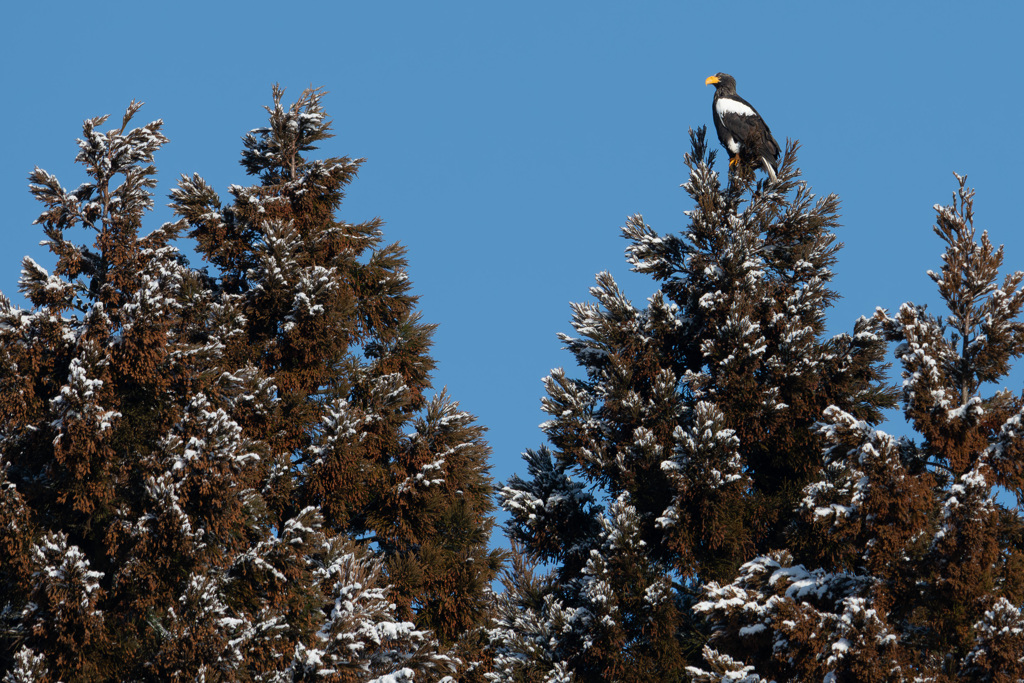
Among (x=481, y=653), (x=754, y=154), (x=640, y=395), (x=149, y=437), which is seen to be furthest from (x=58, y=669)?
(x=754, y=154)

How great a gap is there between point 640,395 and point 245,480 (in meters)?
5.23

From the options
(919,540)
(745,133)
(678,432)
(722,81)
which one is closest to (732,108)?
(745,133)

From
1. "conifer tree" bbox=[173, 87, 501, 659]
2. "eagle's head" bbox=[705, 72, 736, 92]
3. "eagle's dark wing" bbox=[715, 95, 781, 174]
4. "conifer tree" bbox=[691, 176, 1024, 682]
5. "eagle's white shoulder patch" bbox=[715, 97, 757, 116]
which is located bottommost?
"conifer tree" bbox=[691, 176, 1024, 682]

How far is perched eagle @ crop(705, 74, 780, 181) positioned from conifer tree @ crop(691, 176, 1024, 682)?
433cm

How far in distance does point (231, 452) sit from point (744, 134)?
9014 mm

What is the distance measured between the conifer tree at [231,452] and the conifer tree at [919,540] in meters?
4.12

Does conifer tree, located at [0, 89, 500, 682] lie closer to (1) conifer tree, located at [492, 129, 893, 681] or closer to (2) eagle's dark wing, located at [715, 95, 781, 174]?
(1) conifer tree, located at [492, 129, 893, 681]

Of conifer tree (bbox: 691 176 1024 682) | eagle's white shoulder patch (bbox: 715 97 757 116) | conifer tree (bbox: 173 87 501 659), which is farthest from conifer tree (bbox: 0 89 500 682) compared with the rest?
eagle's white shoulder patch (bbox: 715 97 757 116)

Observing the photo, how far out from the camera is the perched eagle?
1880cm

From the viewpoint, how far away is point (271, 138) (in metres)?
19.0

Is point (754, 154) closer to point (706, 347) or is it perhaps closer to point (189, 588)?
point (706, 347)

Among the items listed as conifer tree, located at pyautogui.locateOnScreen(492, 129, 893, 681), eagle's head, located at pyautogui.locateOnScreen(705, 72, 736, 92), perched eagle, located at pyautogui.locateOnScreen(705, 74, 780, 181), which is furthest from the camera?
eagle's head, located at pyautogui.locateOnScreen(705, 72, 736, 92)

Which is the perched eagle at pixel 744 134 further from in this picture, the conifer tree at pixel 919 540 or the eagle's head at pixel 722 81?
the conifer tree at pixel 919 540

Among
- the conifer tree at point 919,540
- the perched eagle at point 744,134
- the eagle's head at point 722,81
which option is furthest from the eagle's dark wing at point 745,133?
the conifer tree at point 919,540
